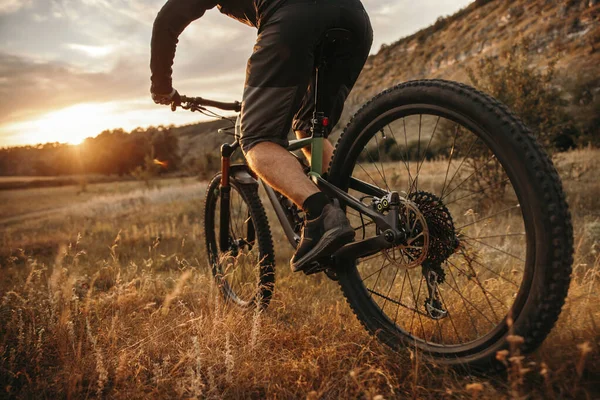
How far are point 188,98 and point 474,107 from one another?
212 cm

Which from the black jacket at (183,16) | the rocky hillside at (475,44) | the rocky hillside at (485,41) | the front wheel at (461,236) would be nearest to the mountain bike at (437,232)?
the front wheel at (461,236)

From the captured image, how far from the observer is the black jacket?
6.92 ft

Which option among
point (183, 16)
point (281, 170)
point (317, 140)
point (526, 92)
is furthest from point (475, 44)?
point (281, 170)

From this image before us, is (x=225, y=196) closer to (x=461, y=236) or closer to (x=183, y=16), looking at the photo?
(x=183, y=16)

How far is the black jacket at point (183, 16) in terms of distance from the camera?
2.11 meters

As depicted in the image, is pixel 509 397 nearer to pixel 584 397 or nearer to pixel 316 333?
pixel 584 397

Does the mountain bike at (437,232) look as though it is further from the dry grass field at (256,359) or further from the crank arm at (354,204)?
the dry grass field at (256,359)

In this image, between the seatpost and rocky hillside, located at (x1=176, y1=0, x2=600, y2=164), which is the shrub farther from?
rocky hillside, located at (x1=176, y1=0, x2=600, y2=164)

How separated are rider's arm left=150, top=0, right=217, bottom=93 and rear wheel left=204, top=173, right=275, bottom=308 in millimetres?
1102

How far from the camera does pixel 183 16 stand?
2174mm

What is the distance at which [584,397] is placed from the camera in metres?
1.41

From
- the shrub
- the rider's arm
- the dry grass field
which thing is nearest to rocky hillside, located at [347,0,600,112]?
the shrub

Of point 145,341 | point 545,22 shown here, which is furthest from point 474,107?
point 545,22

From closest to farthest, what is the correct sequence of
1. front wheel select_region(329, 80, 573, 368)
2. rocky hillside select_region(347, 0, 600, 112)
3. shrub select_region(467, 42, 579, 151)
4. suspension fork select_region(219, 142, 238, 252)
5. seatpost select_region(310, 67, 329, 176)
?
1. front wheel select_region(329, 80, 573, 368)
2. seatpost select_region(310, 67, 329, 176)
3. suspension fork select_region(219, 142, 238, 252)
4. shrub select_region(467, 42, 579, 151)
5. rocky hillside select_region(347, 0, 600, 112)
